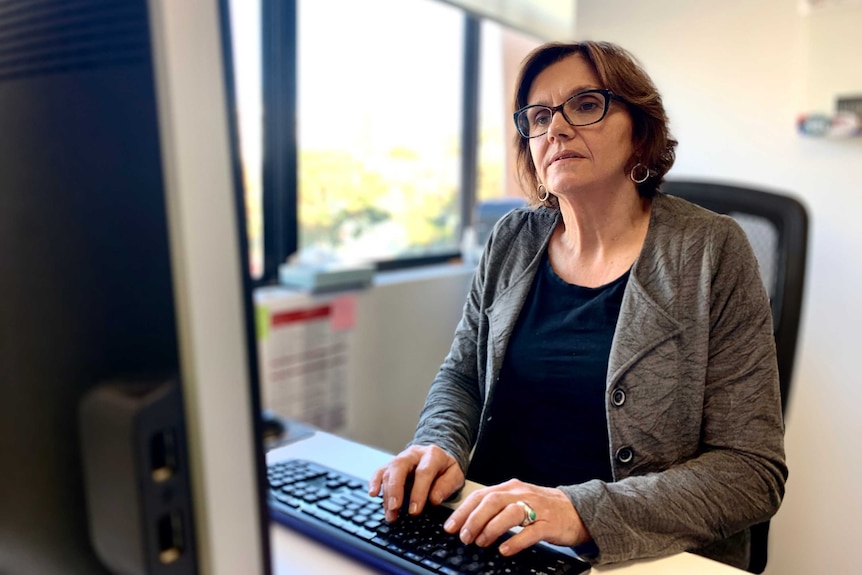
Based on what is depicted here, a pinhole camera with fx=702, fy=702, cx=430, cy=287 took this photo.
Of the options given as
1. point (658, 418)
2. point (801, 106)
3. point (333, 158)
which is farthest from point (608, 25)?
Result: point (658, 418)

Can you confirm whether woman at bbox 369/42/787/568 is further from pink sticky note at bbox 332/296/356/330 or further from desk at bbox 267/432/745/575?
pink sticky note at bbox 332/296/356/330

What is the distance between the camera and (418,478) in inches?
31.4

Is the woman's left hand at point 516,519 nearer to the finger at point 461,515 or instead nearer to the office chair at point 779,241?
the finger at point 461,515

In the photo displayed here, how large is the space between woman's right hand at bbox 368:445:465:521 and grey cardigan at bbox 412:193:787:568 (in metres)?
0.04

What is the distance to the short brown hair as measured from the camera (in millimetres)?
824

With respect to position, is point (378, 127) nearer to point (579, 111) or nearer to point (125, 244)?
point (579, 111)

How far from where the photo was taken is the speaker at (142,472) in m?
0.31

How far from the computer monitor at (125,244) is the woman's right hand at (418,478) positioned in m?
0.42

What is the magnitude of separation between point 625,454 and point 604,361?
112 millimetres

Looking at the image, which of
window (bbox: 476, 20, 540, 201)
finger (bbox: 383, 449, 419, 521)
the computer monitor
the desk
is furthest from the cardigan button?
the computer monitor

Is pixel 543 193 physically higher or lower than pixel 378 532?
higher

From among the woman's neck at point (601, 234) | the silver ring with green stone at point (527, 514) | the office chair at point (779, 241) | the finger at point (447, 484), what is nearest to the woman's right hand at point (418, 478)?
the finger at point (447, 484)

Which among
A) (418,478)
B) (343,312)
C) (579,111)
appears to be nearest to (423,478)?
(418,478)

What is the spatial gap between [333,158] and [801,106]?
1172 mm
